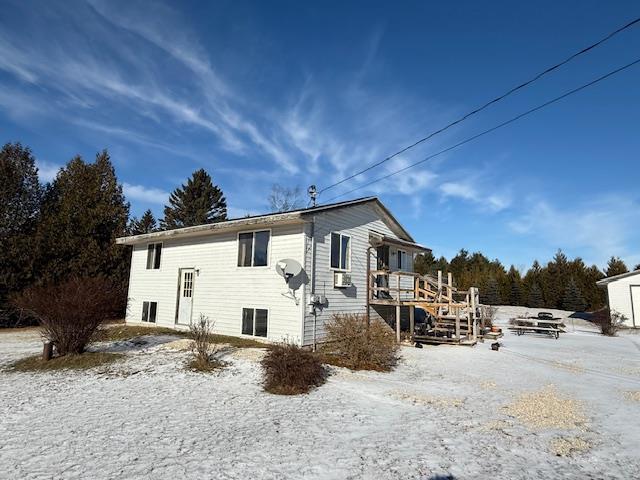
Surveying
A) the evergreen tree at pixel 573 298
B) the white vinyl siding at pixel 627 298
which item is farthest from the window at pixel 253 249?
the evergreen tree at pixel 573 298

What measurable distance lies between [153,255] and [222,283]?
18.2 feet

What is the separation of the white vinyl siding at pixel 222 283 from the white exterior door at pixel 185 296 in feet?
0.91

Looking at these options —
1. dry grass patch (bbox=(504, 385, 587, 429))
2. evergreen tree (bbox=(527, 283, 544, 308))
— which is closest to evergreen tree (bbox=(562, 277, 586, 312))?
evergreen tree (bbox=(527, 283, 544, 308))

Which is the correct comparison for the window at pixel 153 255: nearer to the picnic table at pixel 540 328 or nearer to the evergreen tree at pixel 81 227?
the evergreen tree at pixel 81 227

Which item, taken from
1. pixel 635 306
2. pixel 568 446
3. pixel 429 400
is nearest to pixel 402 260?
pixel 429 400

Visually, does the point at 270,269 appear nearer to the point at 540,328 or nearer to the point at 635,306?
the point at 540,328

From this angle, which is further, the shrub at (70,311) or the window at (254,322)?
the window at (254,322)

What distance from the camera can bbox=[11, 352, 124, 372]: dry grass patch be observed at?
29.8 ft

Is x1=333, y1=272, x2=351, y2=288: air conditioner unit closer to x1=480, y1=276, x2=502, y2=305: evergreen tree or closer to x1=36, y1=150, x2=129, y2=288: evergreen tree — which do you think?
x1=36, y1=150, x2=129, y2=288: evergreen tree

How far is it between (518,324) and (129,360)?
20.5 m

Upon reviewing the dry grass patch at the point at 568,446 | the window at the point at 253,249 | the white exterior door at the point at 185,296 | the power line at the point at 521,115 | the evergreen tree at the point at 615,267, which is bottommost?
the dry grass patch at the point at 568,446

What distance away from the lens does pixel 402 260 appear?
61.7ft

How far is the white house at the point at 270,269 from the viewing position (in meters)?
12.5

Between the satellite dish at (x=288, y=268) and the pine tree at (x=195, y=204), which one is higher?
the pine tree at (x=195, y=204)
